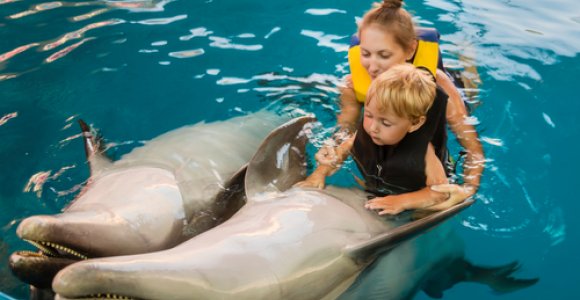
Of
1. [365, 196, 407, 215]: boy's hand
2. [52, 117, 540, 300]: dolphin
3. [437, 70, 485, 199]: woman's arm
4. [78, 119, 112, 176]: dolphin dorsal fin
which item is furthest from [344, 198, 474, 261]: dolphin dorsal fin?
[78, 119, 112, 176]: dolphin dorsal fin

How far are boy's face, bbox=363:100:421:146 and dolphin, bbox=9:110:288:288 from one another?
0.92 meters

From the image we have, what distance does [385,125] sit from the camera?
4.06m

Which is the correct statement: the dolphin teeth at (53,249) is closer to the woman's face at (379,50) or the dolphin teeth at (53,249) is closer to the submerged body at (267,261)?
the submerged body at (267,261)

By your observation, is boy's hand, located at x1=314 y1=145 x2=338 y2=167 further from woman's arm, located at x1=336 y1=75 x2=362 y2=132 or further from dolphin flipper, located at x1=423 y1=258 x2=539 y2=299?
dolphin flipper, located at x1=423 y1=258 x2=539 y2=299

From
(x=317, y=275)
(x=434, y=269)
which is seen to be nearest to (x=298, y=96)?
(x=434, y=269)

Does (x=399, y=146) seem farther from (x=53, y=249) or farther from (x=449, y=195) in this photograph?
(x=53, y=249)

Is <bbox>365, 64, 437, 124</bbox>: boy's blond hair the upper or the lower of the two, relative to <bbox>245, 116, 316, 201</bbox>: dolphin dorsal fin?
upper

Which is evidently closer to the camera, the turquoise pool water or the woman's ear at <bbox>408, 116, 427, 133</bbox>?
the woman's ear at <bbox>408, 116, 427, 133</bbox>

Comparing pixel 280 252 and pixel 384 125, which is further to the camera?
pixel 384 125

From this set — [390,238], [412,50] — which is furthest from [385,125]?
[412,50]

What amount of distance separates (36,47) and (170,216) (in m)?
3.83

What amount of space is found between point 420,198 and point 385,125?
537 mm

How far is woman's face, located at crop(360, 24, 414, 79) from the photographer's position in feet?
15.3

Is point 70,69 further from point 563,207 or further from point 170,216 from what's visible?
point 563,207
